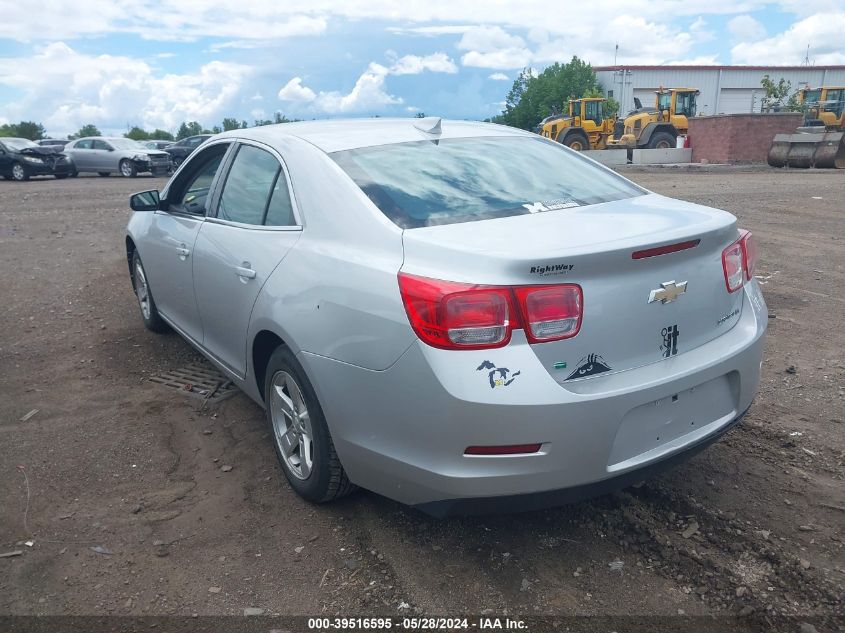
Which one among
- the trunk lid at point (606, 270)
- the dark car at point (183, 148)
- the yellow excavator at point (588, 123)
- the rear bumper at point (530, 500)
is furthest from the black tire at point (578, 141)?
the rear bumper at point (530, 500)

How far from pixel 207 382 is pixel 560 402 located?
124 inches

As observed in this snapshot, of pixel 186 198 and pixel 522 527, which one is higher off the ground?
pixel 186 198

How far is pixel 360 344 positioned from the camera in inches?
106

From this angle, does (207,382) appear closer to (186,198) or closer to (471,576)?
(186,198)

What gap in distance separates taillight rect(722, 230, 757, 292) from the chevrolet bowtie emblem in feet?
1.09

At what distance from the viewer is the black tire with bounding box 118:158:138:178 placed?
88.0ft

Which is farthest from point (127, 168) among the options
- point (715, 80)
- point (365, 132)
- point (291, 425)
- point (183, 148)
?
point (715, 80)

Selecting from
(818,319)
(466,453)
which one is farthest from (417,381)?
(818,319)

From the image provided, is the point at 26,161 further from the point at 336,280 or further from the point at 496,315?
the point at 496,315

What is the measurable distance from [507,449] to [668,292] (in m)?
0.83

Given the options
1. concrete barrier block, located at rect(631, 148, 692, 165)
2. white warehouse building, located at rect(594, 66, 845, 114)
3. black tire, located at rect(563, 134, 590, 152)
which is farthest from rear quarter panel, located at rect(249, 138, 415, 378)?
white warehouse building, located at rect(594, 66, 845, 114)

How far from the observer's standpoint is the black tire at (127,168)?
2682 cm

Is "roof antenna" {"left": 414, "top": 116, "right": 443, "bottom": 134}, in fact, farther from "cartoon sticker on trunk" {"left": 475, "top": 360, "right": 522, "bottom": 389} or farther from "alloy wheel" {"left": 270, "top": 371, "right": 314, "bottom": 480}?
"cartoon sticker on trunk" {"left": 475, "top": 360, "right": 522, "bottom": 389}

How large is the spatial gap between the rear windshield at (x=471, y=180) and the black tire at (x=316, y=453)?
0.79 m
